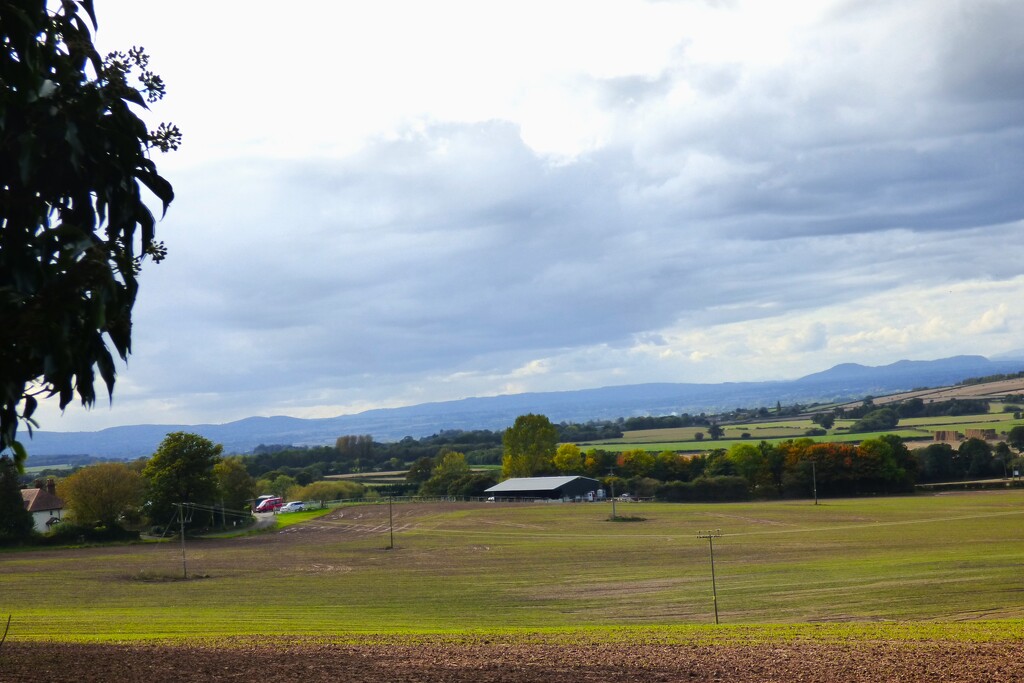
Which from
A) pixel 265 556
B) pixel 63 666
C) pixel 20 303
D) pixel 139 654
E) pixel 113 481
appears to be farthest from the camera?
pixel 113 481

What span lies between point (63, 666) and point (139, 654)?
1684 millimetres

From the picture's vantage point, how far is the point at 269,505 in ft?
393

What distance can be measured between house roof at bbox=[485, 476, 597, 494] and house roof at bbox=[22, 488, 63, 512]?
5049cm

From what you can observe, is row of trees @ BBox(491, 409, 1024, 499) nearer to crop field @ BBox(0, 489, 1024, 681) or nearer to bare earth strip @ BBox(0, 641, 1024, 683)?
crop field @ BBox(0, 489, 1024, 681)

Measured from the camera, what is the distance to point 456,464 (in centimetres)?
13412

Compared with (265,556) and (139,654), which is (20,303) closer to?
(139,654)

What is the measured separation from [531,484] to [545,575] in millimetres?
69097

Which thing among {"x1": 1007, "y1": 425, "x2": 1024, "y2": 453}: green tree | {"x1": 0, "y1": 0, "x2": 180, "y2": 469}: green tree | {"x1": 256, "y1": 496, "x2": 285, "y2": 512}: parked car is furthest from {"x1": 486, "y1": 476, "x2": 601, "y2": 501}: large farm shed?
{"x1": 0, "y1": 0, "x2": 180, "y2": 469}: green tree

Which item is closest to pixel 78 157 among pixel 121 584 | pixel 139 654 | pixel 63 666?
pixel 63 666

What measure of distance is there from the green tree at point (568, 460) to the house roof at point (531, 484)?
718cm

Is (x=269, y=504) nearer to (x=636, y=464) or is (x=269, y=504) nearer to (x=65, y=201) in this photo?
(x=636, y=464)

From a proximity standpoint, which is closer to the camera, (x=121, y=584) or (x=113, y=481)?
(x=121, y=584)

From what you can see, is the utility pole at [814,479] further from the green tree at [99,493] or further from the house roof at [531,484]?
the green tree at [99,493]

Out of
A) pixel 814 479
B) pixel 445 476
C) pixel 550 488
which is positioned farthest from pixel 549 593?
pixel 445 476
